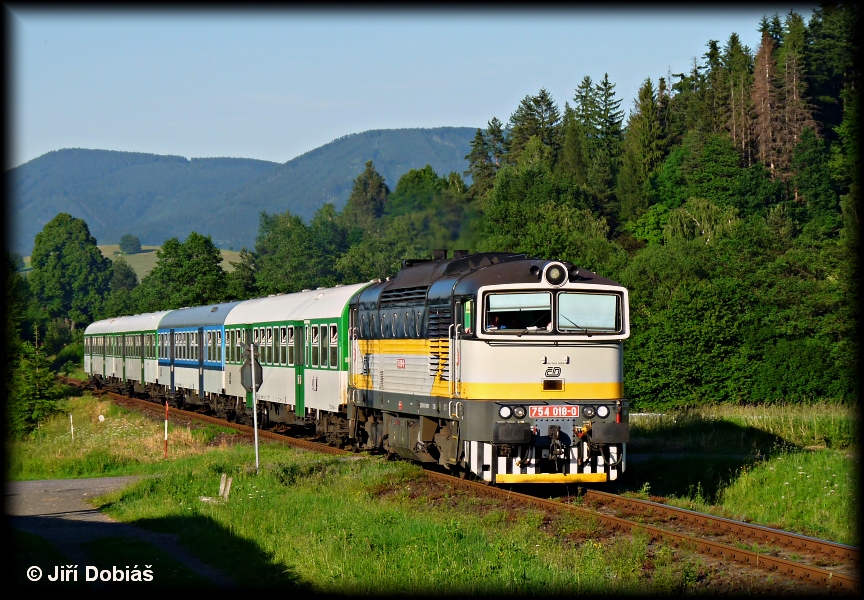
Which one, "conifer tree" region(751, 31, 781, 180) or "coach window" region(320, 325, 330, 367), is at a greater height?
"conifer tree" region(751, 31, 781, 180)

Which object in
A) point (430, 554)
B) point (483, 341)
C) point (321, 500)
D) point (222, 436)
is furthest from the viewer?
point (222, 436)

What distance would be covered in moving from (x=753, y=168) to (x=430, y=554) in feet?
312

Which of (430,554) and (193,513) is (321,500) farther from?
(430,554)

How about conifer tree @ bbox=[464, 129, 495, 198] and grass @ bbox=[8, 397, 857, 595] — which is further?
conifer tree @ bbox=[464, 129, 495, 198]

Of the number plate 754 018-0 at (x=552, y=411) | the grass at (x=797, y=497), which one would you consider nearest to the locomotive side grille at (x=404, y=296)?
the number plate 754 018-0 at (x=552, y=411)

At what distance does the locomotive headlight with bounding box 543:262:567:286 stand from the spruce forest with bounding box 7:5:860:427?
29547mm

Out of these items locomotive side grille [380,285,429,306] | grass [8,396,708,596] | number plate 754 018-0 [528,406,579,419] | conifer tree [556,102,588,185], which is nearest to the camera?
grass [8,396,708,596]

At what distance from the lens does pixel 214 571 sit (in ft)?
47.8

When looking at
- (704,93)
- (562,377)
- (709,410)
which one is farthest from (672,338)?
(704,93)

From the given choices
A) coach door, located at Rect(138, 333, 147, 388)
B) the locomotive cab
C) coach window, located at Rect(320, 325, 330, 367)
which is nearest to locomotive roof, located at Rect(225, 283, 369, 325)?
coach window, located at Rect(320, 325, 330, 367)

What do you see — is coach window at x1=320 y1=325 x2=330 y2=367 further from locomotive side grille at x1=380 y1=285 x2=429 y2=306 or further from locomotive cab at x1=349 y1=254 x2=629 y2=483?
locomotive cab at x1=349 y1=254 x2=629 y2=483

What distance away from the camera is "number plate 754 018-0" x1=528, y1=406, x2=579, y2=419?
706 inches

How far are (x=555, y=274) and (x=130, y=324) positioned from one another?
4603 centimetres

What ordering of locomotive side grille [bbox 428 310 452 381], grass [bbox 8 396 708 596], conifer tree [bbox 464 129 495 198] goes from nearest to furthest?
grass [bbox 8 396 708 596] → locomotive side grille [bbox 428 310 452 381] → conifer tree [bbox 464 129 495 198]
